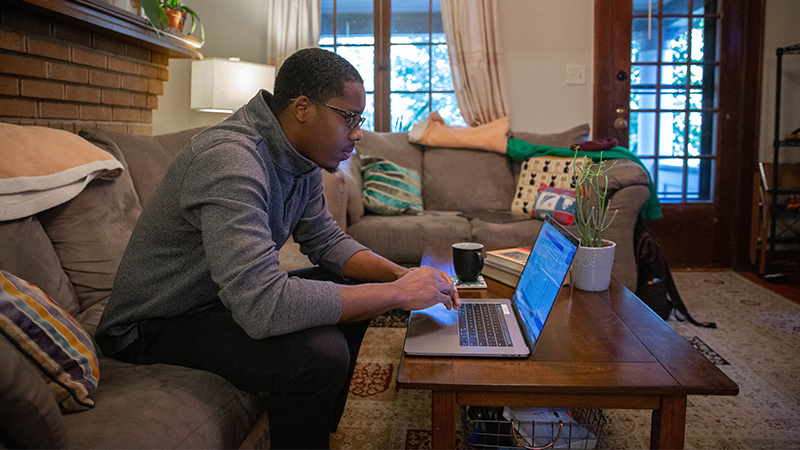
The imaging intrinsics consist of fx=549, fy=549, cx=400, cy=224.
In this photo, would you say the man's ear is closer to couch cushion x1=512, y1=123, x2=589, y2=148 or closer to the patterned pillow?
the patterned pillow

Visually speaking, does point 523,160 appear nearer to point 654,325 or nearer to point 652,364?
point 654,325

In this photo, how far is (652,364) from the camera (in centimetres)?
94

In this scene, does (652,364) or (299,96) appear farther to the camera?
(299,96)

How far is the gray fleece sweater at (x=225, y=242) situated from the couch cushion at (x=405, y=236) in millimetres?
1364

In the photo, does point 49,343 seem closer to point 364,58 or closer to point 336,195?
point 336,195

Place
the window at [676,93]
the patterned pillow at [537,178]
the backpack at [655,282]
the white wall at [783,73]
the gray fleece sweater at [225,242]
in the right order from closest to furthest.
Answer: the gray fleece sweater at [225,242] → the backpack at [655,282] → the patterned pillow at [537,178] → the white wall at [783,73] → the window at [676,93]

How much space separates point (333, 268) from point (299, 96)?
52 cm

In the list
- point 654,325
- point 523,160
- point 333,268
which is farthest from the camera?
point 523,160

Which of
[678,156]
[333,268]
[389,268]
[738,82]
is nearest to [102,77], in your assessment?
[333,268]

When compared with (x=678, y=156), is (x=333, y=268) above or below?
below

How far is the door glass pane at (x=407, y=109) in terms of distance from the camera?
3.85 m

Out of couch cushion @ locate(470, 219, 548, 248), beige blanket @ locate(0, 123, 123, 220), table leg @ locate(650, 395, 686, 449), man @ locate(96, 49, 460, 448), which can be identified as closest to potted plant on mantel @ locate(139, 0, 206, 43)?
beige blanket @ locate(0, 123, 123, 220)

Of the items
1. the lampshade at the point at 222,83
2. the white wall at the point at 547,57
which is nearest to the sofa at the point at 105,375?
the lampshade at the point at 222,83

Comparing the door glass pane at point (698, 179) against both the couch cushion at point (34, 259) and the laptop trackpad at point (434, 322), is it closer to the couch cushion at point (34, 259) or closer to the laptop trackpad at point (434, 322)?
the laptop trackpad at point (434, 322)
